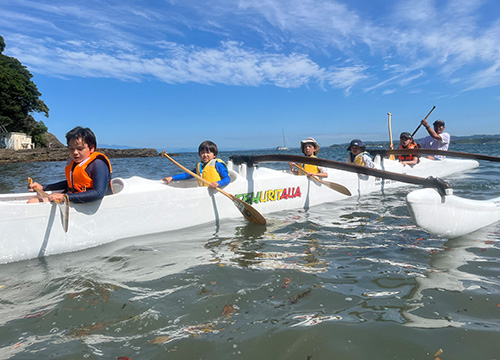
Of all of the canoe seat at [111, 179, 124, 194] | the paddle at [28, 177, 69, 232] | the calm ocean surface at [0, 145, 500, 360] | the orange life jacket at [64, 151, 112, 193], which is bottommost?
the calm ocean surface at [0, 145, 500, 360]

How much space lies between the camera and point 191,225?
14.5 feet

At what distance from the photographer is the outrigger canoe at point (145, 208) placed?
3.17 metres

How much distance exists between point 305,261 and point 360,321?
3.67 ft

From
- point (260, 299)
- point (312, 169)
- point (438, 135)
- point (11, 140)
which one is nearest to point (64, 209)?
point (260, 299)

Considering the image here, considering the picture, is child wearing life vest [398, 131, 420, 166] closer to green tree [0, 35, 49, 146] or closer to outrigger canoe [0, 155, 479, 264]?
outrigger canoe [0, 155, 479, 264]

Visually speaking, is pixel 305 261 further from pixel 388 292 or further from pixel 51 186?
pixel 51 186

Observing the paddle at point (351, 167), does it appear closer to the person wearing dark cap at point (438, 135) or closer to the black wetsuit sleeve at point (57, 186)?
the black wetsuit sleeve at point (57, 186)

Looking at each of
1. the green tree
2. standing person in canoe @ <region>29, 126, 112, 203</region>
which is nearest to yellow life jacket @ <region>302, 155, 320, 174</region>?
standing person in canoe @ <region>29, 126, 112, 203</region>

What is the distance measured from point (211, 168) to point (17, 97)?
43.6 metres

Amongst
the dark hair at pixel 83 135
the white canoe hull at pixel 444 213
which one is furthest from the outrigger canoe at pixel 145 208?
the dark hair at pixel 83 135

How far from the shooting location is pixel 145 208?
3.97m

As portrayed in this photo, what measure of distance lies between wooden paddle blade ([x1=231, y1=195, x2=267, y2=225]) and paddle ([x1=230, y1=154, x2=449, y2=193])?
980 mm

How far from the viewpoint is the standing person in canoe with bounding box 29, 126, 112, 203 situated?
339 cm

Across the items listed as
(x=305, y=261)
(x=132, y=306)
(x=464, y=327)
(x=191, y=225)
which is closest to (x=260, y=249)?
(x=305, y=261)
